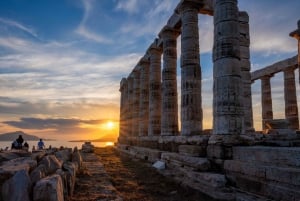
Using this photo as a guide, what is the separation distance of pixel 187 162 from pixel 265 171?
4152 mm

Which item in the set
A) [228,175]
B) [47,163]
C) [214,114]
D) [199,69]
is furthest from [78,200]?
[199,69]

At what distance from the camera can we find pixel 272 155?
7.34m

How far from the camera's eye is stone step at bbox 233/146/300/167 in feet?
21.8

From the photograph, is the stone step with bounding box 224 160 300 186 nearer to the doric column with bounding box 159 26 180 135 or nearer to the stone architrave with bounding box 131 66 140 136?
the doric column with bounding box 159 26 180 135

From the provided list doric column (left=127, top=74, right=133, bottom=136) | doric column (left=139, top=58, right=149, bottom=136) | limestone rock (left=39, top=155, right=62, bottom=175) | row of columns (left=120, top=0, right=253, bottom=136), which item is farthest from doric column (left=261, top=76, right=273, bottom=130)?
limestone rock (left=39, top=155, right=62, bottom=175)

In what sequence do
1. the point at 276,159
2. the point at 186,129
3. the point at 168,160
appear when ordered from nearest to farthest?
the point at 276,159 → the point at 168,160 → the point at 186,129

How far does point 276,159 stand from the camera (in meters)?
7.17

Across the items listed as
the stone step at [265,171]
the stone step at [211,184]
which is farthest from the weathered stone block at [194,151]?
the stone step at [265,171]

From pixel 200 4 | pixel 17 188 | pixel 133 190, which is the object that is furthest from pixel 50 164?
pixel 200 4

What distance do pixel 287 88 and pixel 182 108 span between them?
16434 millimetres

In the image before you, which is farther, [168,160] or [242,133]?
[168,160]

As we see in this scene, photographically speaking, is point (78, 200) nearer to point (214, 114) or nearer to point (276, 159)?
point (276, 159)

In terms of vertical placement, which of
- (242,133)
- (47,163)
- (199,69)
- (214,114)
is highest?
(199,69)

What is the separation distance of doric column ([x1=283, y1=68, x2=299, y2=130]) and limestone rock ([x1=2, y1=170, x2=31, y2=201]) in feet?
84.5
